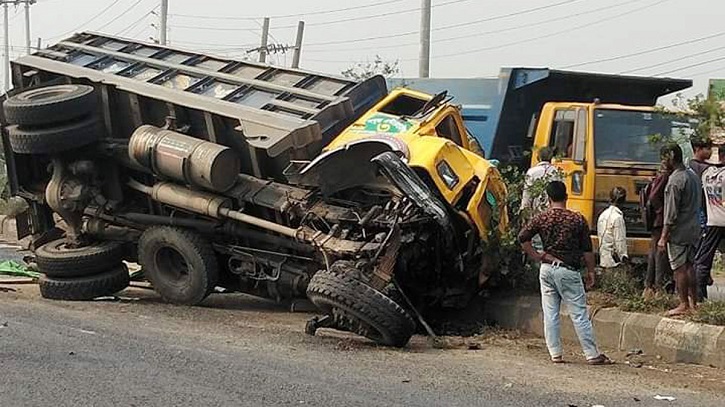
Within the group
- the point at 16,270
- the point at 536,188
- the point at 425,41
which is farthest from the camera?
the point at 425,41

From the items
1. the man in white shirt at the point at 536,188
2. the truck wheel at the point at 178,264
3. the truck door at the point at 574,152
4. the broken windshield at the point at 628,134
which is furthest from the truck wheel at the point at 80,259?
the broken windshield at the point at 628,134

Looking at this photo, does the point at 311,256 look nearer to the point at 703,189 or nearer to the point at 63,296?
the point at 63,296

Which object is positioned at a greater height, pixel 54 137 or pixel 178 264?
pixel 54 137

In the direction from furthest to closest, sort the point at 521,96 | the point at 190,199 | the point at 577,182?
the point at 521,96, the point at 577,182, the point at 190,199

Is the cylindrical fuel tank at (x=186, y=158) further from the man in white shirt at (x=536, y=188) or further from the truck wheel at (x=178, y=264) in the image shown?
the man in white shirt at (x=536, y=188)

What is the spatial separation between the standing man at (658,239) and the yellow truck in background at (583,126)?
741mm

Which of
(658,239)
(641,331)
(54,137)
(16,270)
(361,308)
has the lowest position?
(16,270)

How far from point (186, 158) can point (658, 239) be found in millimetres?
4539

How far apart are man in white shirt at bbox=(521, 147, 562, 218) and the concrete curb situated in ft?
2.75

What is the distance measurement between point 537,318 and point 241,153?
343cm

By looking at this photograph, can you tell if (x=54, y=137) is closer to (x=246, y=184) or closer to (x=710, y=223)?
(x=246, y=184)

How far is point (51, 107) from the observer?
10820 millimetres

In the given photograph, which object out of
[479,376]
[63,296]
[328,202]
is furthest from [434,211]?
[63,296]

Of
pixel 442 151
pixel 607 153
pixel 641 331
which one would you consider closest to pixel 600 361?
pixel 641 331
